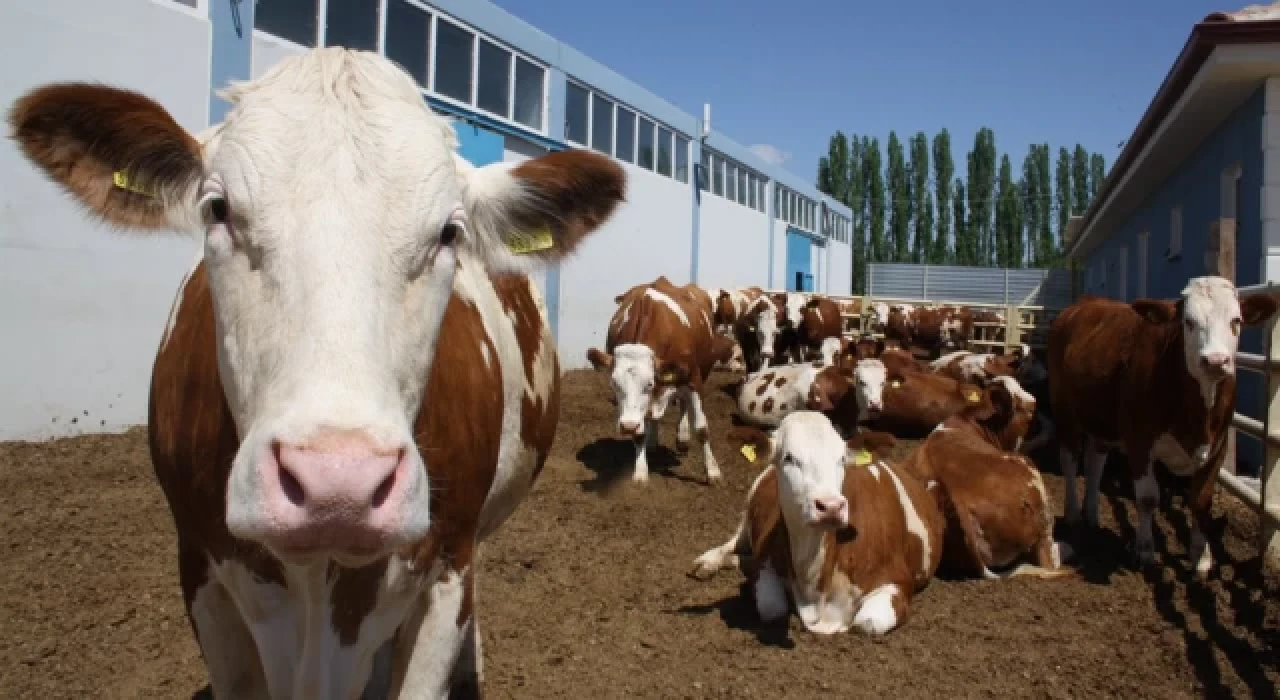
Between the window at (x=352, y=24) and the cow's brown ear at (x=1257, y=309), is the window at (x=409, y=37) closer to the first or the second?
the window at (x=352, y=24)

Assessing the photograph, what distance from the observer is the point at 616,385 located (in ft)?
27.4

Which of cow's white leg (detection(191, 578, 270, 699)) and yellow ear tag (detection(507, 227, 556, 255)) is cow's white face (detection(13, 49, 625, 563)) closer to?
yellow ear tag (detection(507, 227, 556, 255))

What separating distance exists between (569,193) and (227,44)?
28.6 feet

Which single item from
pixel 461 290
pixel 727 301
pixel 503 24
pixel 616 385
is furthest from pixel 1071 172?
pixel 461 290

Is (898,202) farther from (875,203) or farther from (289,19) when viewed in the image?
(289,19)

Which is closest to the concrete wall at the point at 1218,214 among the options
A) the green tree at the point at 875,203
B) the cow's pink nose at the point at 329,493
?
the cow's pink nose at the point at 329,493

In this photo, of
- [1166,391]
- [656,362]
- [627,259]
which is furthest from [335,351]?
[627,259]

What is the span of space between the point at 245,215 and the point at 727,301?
16.9 metres

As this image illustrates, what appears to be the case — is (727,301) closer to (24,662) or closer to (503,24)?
(503,24)

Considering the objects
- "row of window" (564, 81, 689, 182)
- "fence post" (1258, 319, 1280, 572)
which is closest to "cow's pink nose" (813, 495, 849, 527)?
"fence post" (1258, 319, 1280, 572)

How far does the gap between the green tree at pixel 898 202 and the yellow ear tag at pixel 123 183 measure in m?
59.1

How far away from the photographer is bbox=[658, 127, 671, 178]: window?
2188 centimetres

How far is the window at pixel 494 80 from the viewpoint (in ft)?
48.1

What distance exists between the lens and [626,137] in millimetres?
20188
